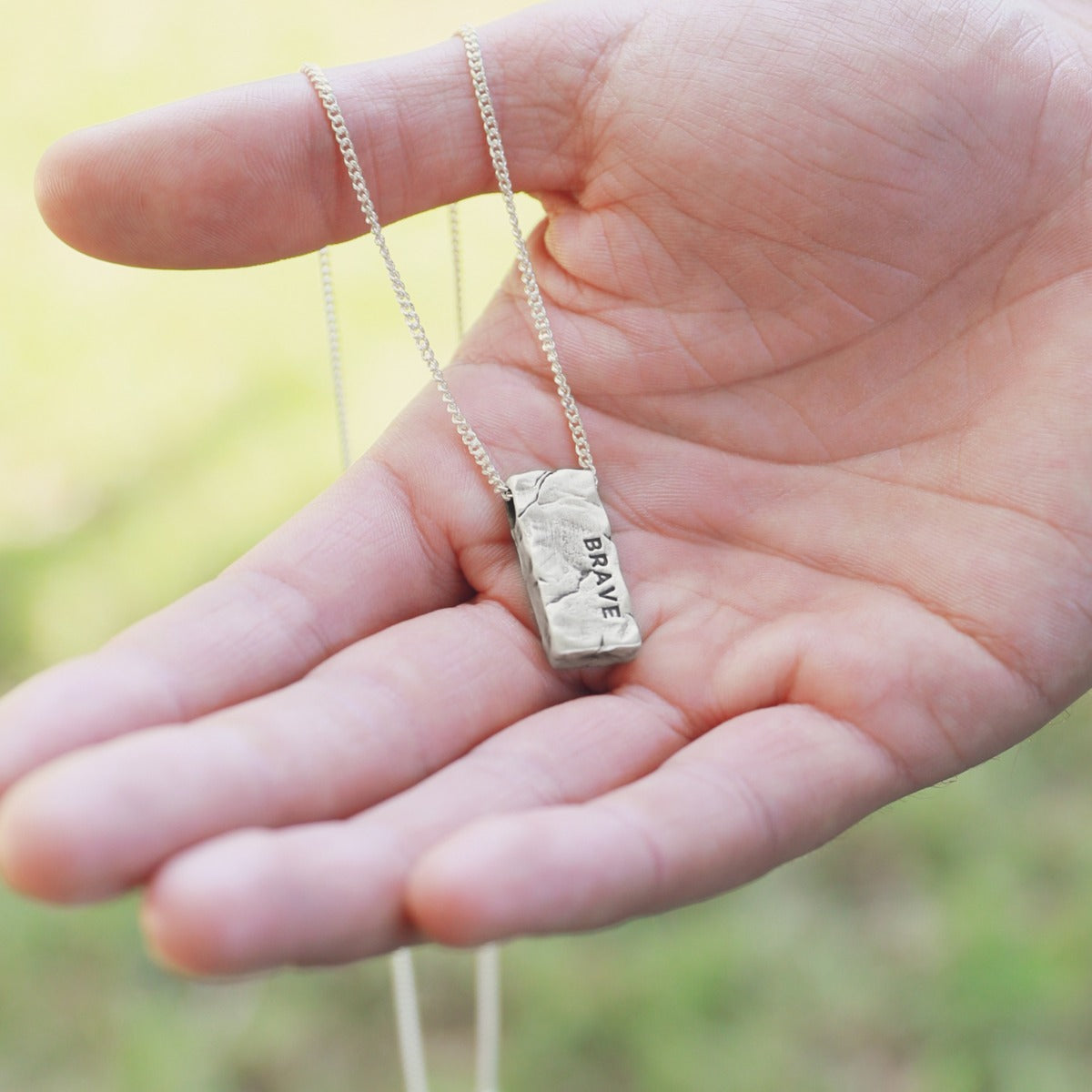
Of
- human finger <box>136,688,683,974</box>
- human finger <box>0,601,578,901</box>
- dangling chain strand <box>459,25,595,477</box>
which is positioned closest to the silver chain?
dangling chain strand <box>459,25,595,477</box>

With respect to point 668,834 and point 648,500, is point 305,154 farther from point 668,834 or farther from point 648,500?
point 668,834

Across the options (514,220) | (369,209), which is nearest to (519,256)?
(514,220)

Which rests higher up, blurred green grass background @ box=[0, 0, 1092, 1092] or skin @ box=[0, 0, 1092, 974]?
skin @ box=[0, 0, 1092, 974]

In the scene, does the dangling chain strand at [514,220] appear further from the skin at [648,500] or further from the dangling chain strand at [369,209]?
the dangling chain strand at [369,209]

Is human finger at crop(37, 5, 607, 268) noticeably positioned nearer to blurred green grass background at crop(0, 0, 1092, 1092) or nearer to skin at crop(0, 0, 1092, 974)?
skin at crop(0, 0, 1092, 974)

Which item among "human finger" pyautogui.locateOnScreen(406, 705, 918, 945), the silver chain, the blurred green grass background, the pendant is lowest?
the blurred green grass background

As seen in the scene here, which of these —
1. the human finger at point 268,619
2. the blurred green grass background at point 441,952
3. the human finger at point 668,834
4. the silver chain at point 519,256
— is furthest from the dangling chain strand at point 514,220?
the blurred green grass background at point 441,952
